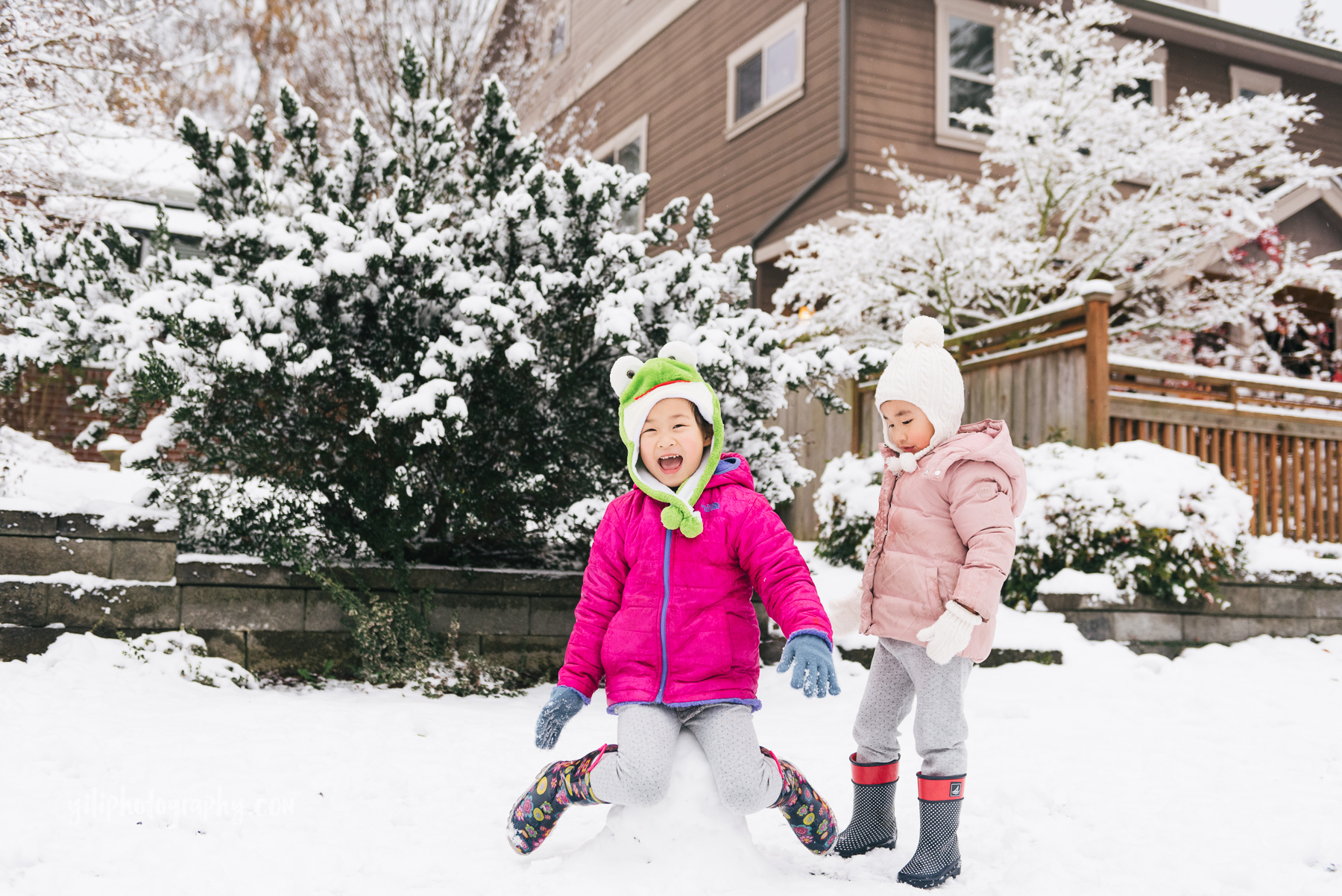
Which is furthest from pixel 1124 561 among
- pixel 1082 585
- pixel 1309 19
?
pixel 1309 19

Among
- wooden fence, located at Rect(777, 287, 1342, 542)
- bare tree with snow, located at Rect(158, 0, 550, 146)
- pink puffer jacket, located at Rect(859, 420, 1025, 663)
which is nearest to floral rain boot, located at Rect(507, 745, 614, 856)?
pink puffer jacket, located at Rect(859, 420, 1025, 663)

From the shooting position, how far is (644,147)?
16.2 m

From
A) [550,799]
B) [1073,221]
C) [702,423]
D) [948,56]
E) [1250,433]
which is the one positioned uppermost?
[948,56]

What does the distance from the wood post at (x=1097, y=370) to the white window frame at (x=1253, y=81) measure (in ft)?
34.2

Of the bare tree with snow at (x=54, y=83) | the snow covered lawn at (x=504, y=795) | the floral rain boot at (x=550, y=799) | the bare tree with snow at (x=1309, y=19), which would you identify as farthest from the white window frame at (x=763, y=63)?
the bare tree with snow at (x=1309, y=19)

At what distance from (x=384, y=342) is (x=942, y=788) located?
3.34 m

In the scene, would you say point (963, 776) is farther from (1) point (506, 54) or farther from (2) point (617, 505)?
(1) point (506, 54)

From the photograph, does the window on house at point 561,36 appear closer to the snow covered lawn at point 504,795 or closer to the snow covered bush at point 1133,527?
the snow covered bush at point 1133,527

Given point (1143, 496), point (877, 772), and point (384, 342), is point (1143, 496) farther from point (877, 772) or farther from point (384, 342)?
point (384, 342)

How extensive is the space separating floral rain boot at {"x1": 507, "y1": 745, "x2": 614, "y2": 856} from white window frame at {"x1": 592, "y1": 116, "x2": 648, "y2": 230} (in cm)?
1386

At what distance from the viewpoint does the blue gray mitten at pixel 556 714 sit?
8.27 feet

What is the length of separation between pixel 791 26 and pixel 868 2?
4.59 ft

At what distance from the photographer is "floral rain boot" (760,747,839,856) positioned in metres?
2.59

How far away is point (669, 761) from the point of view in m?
2.48
